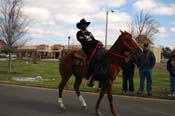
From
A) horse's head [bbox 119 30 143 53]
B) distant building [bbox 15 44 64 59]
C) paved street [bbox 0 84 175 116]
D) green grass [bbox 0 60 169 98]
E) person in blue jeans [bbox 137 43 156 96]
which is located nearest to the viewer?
horse's head [bbox 119 30 143 53]

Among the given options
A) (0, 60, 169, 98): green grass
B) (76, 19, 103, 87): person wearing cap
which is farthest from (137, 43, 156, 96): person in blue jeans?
(76, 19, 103, 87): person wearing cap

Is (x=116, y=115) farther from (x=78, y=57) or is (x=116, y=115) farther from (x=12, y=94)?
(x=12, y=94)

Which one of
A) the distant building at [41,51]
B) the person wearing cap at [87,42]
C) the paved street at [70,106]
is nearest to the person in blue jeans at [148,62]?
the paved street at [70,106]

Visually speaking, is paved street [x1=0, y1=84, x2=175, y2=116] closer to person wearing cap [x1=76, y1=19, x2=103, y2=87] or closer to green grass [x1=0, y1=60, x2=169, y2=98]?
person wearing cap [x1=76, y1=19, x2=103, y2=87]

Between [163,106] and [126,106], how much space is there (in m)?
1.25

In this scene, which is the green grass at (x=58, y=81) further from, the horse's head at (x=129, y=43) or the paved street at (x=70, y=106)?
the horse's head at (x=129, y=43)

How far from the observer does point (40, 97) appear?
14227mm

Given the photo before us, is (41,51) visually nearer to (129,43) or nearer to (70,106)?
(70,106)

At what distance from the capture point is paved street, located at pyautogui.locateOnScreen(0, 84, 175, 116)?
426 inches

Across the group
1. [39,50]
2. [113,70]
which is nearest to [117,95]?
[113,70]

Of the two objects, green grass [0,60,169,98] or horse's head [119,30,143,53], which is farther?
green grass [0,60,169,98]

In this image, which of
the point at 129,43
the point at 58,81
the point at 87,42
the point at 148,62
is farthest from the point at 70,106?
the point at 58,81

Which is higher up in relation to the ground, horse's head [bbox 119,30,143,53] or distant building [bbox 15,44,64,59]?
distant building [bbox 15,44,64,59]

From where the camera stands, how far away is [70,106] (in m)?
12.1
